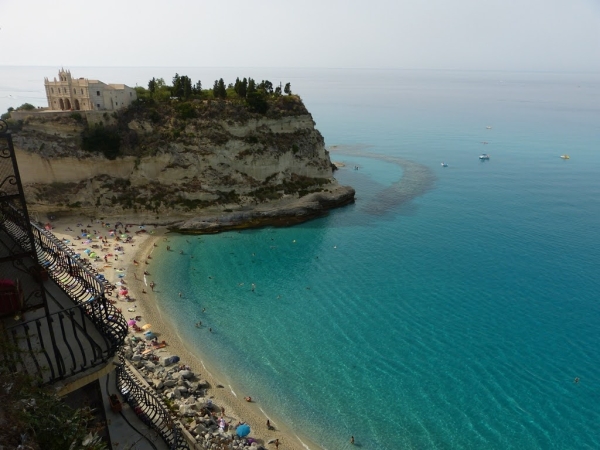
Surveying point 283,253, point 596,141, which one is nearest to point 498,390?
point 283,253

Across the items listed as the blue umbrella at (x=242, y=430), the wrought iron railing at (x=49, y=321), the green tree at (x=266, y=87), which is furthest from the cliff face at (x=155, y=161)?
the wrought iron railing at (x=49, y=321)

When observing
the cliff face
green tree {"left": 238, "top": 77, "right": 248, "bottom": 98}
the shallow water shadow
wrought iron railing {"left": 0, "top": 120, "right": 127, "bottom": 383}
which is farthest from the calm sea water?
green tree {"left": 238, "top": 77, "right": 248, "bottom": 98}

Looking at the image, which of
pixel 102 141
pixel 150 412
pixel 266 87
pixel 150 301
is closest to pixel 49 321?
pixel 150 412

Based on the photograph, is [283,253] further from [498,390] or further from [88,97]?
[88,97]

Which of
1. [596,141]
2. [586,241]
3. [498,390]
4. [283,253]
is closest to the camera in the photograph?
[498,390]

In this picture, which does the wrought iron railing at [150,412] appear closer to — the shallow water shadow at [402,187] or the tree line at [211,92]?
the shallow water shadow at [402,187]

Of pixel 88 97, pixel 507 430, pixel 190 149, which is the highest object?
pixel 88 97
